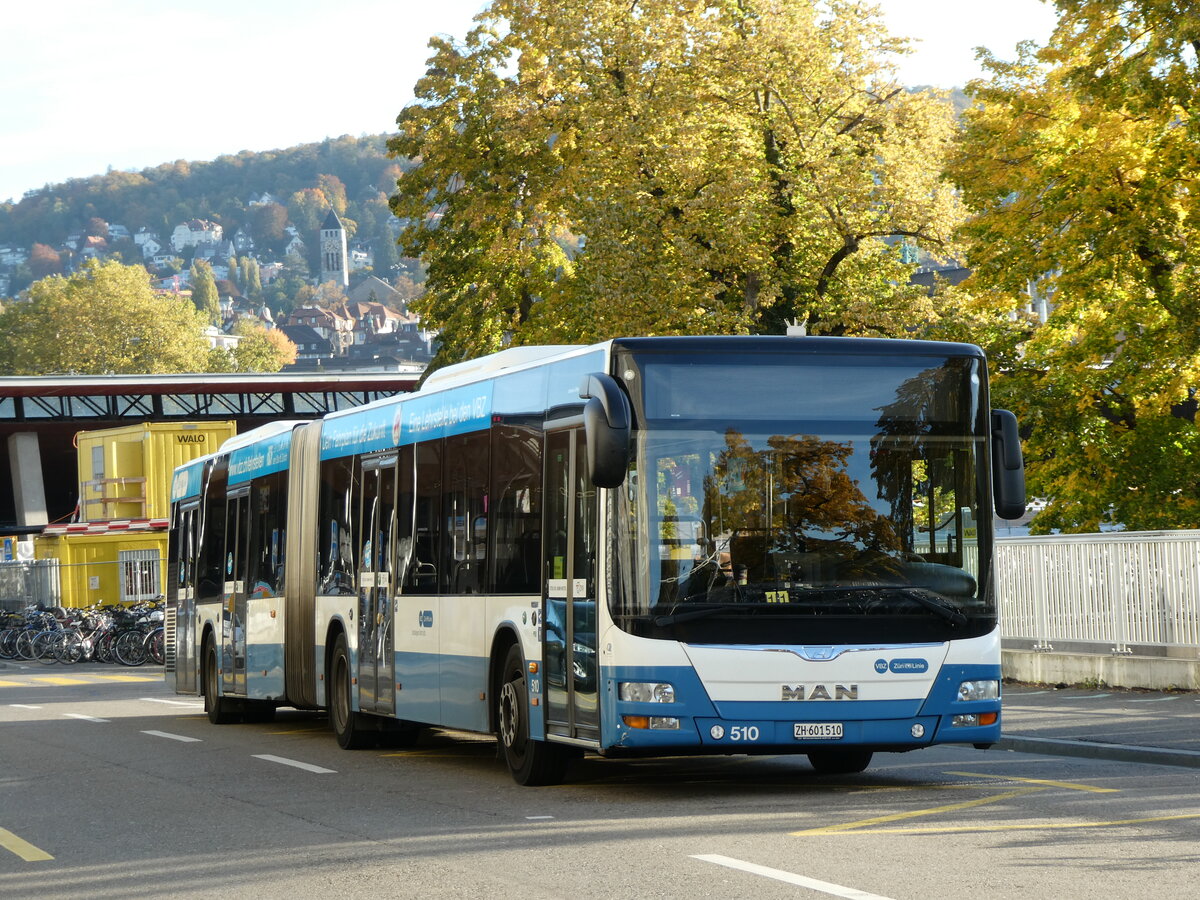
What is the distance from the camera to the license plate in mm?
11805

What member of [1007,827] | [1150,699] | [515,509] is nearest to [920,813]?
[1007,827]

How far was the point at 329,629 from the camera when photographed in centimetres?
1816

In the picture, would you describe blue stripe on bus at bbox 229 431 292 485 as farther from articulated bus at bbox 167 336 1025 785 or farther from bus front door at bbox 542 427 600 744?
bus front door at bbox 542 427 600 744

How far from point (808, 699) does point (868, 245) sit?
27.1 meters

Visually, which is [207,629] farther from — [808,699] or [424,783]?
[808,699]

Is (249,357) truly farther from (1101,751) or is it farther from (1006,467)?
(1006,467)

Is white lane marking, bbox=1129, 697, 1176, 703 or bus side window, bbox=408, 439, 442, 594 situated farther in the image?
white lane marking, bbox=1129, 697, 1176, 703

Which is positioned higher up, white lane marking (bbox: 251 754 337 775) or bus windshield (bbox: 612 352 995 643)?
bus windshield (bbox: 612 352 995 643)

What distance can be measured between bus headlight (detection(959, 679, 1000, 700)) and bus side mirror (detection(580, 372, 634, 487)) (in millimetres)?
2672

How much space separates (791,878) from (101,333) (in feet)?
396

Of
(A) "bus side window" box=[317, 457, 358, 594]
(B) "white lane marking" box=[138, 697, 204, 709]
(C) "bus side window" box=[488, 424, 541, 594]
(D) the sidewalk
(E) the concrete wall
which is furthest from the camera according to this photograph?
(B) "white lane marking" box=[138, 697, 204, 709]

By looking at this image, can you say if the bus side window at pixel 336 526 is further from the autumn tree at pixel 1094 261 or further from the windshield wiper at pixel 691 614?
the autumn tree at pixel 1094 261

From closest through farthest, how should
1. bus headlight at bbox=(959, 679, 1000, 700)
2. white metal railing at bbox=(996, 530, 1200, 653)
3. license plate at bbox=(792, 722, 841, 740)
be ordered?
license plate at bbox=(792, 722, 841, 740), bus headlight at bbox=(959, 679, 1000, 700), white metal railing at bbox=(996, 530, 1200, 653)

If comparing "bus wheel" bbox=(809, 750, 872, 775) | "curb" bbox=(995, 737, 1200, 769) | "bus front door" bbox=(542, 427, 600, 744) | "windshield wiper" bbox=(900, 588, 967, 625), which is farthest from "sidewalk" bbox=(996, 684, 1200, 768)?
"bus front door" bbox=(542, 427, 600, 744)
